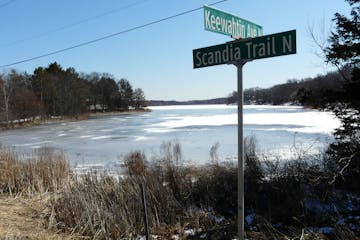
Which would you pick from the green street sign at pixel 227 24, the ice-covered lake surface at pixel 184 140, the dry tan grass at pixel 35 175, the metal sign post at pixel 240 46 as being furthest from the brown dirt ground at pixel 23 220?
the ice-covered lake surface at pixel 184 140

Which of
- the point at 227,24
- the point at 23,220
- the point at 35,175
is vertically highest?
the point at 227,24

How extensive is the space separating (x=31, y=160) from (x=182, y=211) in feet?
15.7

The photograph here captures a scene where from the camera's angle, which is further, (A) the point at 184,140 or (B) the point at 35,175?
(A) the point at 184,140

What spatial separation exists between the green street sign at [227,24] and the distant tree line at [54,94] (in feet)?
155

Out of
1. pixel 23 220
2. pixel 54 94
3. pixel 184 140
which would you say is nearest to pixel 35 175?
pixel 23 220

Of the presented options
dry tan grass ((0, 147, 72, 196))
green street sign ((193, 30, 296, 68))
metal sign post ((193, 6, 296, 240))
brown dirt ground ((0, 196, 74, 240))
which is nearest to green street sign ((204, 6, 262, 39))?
metal sign post ((193, 6, 296, 240))

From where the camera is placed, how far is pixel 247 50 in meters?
3.14

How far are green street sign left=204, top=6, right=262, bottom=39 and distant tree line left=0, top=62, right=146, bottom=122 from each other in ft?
155

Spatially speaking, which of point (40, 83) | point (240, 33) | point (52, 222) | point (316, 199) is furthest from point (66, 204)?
point (40, 83)

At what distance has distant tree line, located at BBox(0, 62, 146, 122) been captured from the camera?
5119 centimetres

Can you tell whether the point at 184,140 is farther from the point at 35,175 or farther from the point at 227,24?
the point at 227,24

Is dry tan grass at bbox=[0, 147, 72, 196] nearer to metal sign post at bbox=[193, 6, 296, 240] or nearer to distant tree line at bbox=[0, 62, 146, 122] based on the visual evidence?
metal sign post at bbox=[193, 6, 296, 240]

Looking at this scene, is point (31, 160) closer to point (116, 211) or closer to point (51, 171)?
point (51, 171)

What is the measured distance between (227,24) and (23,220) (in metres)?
4.32
